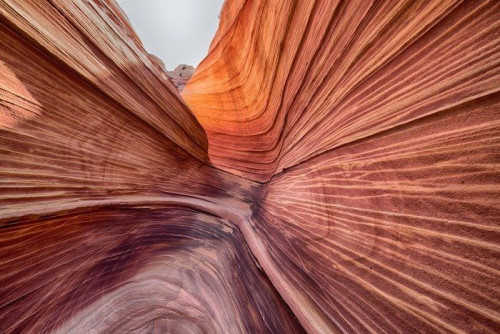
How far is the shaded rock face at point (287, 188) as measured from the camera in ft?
1.49

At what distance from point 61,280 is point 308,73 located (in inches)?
50.0

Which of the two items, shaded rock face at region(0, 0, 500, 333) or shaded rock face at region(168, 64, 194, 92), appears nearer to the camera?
shaded rock face at region(0, 0, 500, 333)

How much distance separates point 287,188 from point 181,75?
27.0ft

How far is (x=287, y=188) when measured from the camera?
122 centimetres

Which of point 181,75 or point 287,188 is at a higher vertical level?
point 181,75

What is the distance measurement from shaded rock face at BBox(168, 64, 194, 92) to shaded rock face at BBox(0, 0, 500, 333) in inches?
261

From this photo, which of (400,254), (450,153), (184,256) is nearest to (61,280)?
(184,256)

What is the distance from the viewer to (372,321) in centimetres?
57

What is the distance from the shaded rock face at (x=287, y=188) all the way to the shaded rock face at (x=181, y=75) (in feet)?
21.7

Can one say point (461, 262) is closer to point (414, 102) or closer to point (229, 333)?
point (414, 102)

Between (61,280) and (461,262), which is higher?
(461,262)

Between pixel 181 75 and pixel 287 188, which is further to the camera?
pixel 181 75

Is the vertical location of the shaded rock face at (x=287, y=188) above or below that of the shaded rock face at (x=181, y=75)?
below

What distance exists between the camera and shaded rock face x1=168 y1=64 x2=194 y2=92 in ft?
24.3
